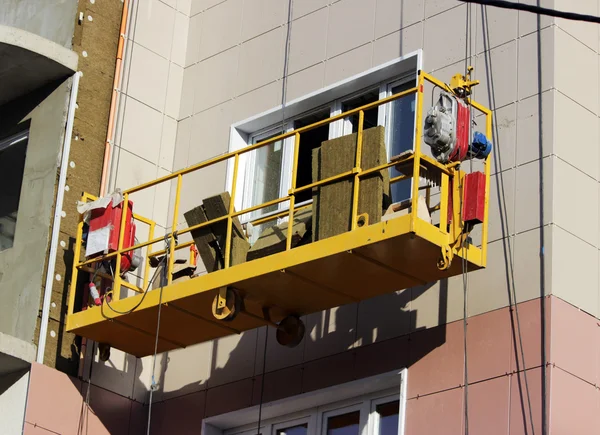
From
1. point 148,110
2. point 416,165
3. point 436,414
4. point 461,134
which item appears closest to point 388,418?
point 436,414

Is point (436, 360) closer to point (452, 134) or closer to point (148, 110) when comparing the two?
point (452, 134)

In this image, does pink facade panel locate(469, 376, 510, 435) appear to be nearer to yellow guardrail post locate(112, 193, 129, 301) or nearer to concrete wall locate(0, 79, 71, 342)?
yellow guardrail post locate(112, 193, 129, 301)

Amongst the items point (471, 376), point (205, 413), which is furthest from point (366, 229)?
point (205, 413)

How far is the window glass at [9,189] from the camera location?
58.4 ft

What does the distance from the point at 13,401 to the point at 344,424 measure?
3.86 m

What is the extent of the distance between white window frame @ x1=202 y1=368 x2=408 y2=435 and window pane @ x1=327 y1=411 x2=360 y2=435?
5cm

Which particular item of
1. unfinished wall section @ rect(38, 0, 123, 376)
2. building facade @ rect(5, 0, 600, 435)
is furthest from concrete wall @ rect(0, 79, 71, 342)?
building facade @ rect(5, 0, 600, 435)

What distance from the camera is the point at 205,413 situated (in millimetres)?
15562

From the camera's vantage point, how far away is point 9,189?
18.1m

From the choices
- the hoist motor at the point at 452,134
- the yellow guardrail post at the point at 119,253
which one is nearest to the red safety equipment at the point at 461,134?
the hoist motor at the point at 452,134

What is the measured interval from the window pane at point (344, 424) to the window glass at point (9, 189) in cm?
562

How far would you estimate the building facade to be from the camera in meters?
13.0

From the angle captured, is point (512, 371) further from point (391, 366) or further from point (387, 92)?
point (387, 92)

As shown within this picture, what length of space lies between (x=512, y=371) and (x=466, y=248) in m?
1.28
